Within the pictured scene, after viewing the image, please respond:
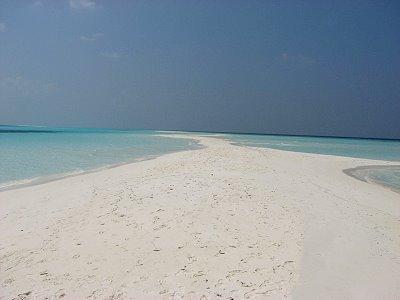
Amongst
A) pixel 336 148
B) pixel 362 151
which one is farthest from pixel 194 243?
pixel 336 148

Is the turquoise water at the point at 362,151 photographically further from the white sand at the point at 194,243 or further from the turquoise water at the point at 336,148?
the white sand at the point at 194,243

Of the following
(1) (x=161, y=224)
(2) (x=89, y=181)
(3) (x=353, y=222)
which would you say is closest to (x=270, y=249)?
(1) (x=161, y=224)

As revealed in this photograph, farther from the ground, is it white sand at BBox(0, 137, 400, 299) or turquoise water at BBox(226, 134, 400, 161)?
white sand at BBox(0, 137, 400, 299)

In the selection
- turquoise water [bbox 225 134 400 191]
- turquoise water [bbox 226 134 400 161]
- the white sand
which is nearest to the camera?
the white sand

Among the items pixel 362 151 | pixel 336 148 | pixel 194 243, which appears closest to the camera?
pixel 194 243

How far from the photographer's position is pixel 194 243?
5609mm

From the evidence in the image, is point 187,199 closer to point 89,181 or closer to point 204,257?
point 204,257

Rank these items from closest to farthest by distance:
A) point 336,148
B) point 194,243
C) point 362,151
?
point 194,243
point 362,151
point 336,148

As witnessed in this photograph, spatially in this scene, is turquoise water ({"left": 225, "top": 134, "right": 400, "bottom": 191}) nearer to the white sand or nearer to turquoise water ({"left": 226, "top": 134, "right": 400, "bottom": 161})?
turquoise water ({"left": 226, "top": 134, "right": 400, "bottom": 161})

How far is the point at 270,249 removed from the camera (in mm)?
5488

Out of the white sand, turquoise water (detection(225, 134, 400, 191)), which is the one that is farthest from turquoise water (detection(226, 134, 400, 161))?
the white sand

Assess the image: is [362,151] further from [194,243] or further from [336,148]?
[194,243]

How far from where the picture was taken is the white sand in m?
4.34

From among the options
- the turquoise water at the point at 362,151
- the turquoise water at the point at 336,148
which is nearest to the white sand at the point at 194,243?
the turquoise water at the point at 362,151
